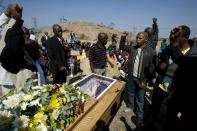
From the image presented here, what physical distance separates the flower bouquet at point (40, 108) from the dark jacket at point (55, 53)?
1584mm

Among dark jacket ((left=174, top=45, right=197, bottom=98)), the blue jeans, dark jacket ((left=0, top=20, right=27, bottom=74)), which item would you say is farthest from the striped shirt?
dark jacket ((left=174, top=45, right=197, bottom=98))

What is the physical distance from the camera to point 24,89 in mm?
3297

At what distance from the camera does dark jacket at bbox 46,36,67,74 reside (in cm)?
512

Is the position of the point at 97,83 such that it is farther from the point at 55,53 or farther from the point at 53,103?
the point at 53,103

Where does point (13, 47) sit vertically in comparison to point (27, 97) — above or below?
above

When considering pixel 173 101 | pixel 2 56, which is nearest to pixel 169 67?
pixel 173 101

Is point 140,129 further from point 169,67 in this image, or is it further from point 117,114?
point 169,67

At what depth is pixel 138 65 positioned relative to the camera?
184 inches

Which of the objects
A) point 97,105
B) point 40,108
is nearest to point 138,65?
point 97,105

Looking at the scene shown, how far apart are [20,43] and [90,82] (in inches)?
105

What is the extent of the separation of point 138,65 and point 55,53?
1.98 metres

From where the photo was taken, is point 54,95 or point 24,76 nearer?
point 54,95

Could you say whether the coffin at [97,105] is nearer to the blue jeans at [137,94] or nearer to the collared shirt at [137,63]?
the blue jeans at [137,94]

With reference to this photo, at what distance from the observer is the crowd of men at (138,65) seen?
2.54 m
